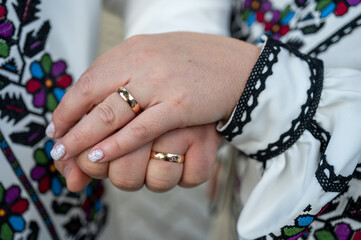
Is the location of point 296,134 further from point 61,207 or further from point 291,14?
point 61,207

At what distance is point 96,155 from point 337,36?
50 centimetres

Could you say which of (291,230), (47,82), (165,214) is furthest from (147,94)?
(165,214)

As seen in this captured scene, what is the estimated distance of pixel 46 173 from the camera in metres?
0.65

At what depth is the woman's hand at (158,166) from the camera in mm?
530

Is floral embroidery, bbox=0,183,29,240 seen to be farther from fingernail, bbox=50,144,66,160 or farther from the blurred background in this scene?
the blurred background

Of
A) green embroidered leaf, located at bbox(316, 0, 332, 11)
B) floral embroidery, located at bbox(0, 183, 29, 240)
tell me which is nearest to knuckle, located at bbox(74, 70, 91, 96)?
floral embroidery, located at bbox(0, 183, 29, 240)

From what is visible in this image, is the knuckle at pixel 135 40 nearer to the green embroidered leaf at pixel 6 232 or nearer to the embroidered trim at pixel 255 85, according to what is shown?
the embroidered trim at pixel 255 85

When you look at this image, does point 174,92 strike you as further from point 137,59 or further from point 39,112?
point 39,112

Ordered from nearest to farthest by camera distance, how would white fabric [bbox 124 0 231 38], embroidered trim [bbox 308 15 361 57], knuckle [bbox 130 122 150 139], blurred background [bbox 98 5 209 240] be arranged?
1. knuckle [bbox 130 122 150 139]
2. embroidered trim [bbox 308 15 361 57]
3. white fabric [bbox 124 0 231 38]
4. blurred background [bbox 98 5 209 240]

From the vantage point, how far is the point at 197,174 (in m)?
0.57

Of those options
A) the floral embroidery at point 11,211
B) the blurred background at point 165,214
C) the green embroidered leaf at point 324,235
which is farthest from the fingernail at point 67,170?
the blurred background at point 165,214

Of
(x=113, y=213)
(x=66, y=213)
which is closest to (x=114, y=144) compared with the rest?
(x=66, y=213)

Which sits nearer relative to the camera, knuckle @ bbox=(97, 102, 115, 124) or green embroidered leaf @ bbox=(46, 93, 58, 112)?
knuckle @ bbox=(97, 102, 115, 124)

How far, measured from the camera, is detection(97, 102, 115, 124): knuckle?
496 mm
